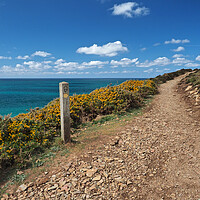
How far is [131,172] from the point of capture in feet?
13.2

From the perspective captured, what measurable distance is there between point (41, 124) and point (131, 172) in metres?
4.54

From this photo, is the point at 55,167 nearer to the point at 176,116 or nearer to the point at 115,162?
the point at 115,162

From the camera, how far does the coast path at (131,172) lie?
339cm

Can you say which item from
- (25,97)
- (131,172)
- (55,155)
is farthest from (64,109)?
(25,97)

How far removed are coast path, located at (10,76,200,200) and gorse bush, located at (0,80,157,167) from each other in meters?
1.37

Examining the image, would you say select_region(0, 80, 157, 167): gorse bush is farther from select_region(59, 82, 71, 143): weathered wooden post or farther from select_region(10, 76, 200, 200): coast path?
select_region(10, 76, 200, 200): coast path

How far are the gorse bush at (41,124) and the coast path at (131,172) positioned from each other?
1.37 meters

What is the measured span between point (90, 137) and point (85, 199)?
300 cm

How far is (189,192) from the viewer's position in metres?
3.26

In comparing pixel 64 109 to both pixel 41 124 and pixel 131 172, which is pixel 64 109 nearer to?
pixel 41 124

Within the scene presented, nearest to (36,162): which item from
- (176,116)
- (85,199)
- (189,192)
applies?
(85,199)

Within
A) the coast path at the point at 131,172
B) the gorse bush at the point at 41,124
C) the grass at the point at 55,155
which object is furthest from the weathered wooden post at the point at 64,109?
the coast path at the point at 131,172

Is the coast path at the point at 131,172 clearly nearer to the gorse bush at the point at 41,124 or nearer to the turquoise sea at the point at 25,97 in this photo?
the gorse bush at the point at 41,124

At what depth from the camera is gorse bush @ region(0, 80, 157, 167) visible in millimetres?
4905
